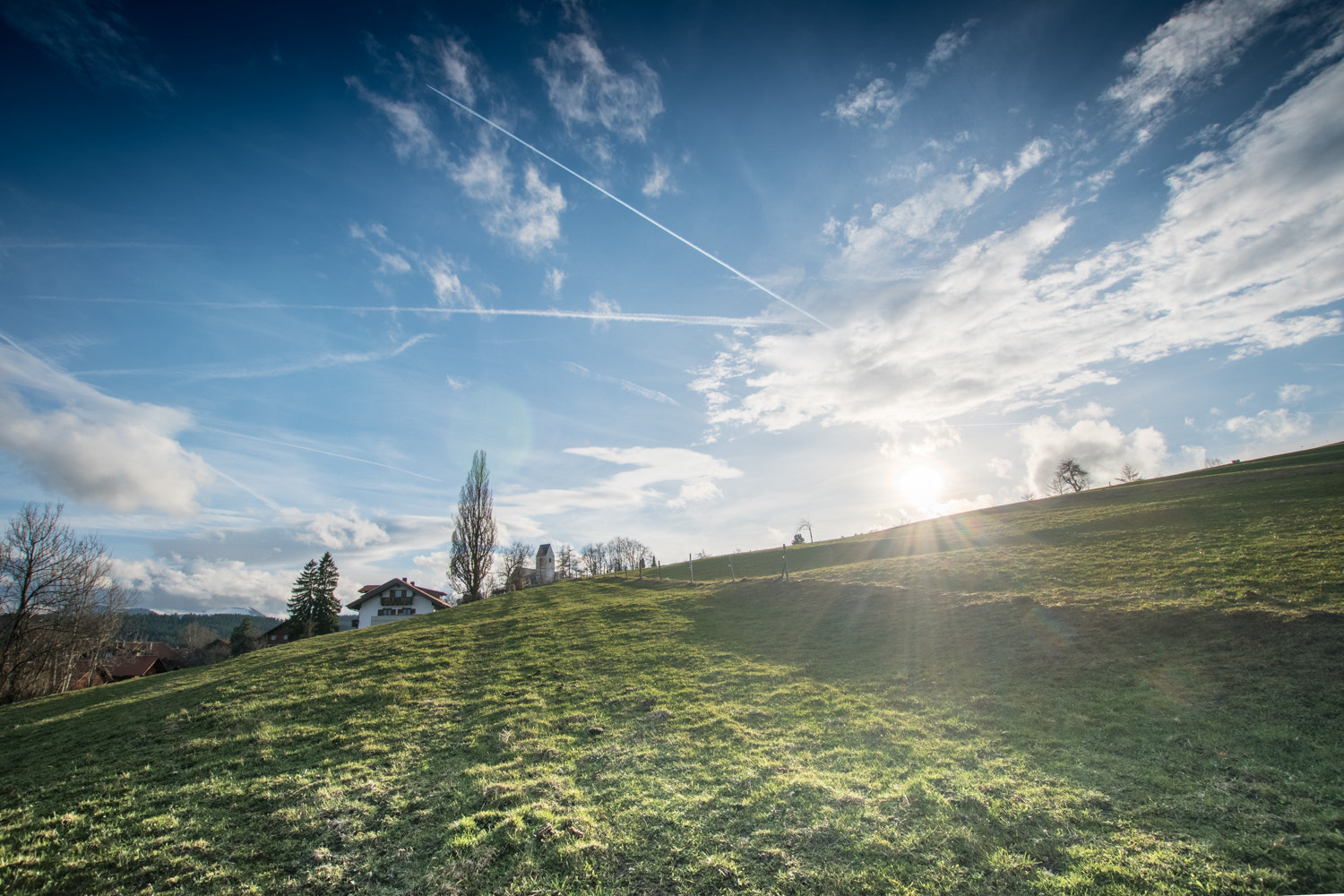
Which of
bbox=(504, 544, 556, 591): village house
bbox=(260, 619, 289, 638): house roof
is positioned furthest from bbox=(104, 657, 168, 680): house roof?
bbox=(504, 544, 556, 591): village house

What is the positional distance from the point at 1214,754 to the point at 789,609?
20.7 m

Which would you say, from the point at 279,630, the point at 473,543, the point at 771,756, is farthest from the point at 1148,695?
the point at 279,630

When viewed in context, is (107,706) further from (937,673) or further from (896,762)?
(937,673)

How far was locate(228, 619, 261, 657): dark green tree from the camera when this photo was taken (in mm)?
78625

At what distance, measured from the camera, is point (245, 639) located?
79.2 metres

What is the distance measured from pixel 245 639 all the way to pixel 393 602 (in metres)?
21.7

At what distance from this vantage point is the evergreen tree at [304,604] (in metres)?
76.6

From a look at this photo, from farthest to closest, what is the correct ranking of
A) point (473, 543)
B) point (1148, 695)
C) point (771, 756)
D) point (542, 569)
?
1. point (542, 569)
2. point (473, 543)
3. point (1148, 695)
4. point (771, 756)

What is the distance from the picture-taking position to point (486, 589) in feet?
269

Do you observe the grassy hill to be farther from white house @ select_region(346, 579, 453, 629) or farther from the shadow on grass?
white house @ select_region(346, 579, 453, 629)

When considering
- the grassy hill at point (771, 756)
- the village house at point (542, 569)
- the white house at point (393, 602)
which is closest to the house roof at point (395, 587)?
the white house at point (393, 602)

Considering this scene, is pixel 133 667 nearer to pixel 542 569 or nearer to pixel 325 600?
pixel 325 600

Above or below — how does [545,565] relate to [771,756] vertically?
above

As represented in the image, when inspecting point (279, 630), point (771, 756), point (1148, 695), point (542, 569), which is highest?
point (542, 569)
